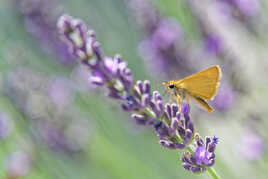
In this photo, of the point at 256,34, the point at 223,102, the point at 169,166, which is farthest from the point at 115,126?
the point at 256,34

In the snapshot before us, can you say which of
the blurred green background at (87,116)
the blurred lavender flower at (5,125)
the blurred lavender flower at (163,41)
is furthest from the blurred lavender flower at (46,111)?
the blurred lavender flower at (163,41)

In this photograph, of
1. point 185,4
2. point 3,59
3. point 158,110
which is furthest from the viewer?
point 3,59

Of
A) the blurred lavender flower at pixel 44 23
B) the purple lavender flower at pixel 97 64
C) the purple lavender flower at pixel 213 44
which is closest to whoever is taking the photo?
the purple lavender flower at pixel 97 64

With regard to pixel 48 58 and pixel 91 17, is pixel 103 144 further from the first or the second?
pixel 91 17

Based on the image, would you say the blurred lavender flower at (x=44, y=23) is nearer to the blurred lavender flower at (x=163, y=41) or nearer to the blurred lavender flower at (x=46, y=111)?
the blurred lavender flower at (x=46, y=111)

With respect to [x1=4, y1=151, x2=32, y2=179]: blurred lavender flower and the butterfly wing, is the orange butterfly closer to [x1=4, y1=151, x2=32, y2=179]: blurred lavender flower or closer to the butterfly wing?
the butterfly wing

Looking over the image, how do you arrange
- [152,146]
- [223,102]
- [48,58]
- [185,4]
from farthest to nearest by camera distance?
[48,58], [152,146], [185,4], [223,102]

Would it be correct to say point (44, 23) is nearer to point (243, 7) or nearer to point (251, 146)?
point (243, 7)
